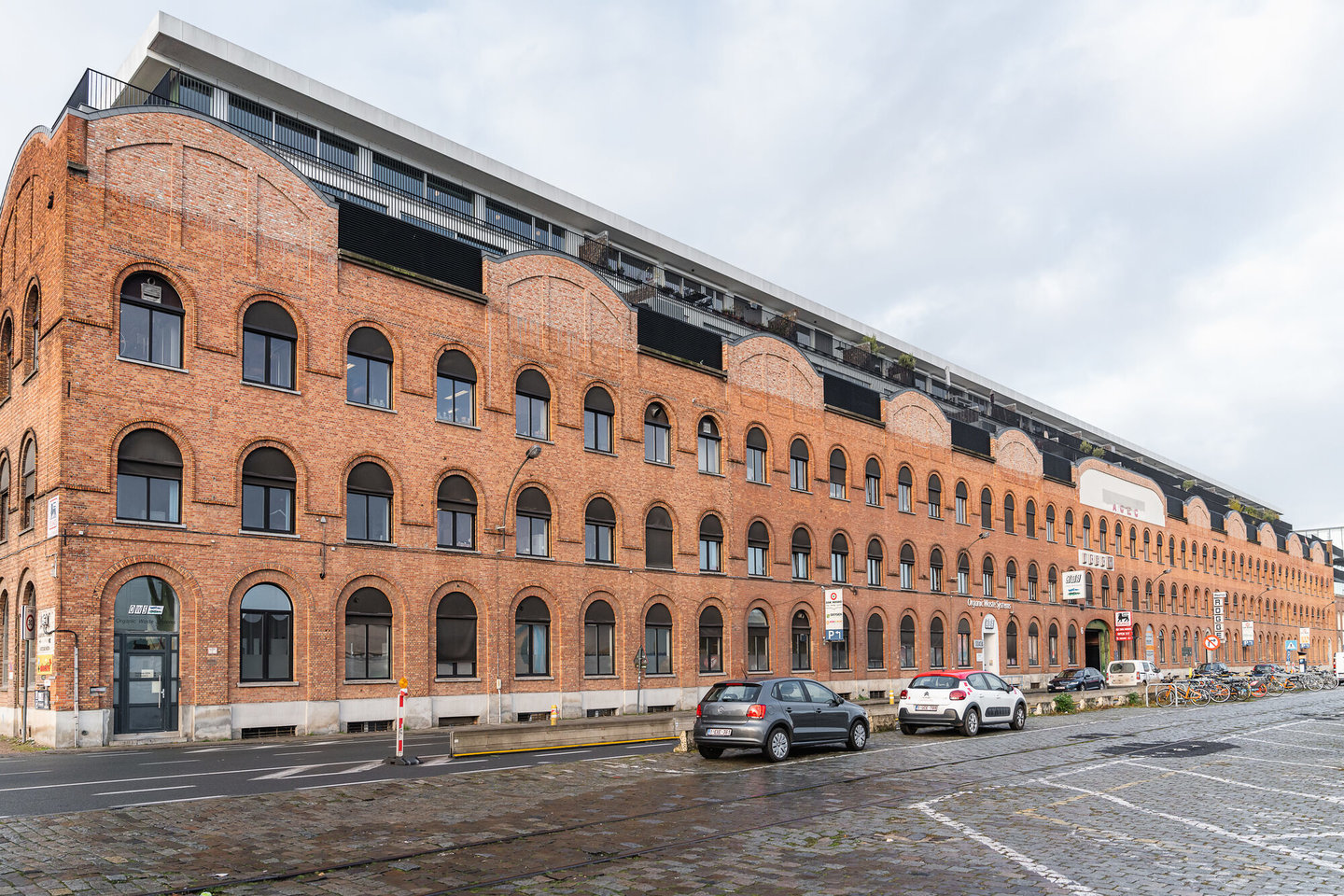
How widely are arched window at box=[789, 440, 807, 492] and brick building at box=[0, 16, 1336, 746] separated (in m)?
0.18

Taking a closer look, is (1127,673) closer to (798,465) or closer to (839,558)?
(839,558)

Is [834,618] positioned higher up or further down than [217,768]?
higher up

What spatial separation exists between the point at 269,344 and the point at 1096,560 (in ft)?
188

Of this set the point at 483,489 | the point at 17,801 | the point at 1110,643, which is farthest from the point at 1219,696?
the point at 17,801

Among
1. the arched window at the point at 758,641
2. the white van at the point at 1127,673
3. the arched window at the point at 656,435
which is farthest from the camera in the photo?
the white van at the point at 1127,673

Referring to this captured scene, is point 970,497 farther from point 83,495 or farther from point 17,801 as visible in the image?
point 17,801

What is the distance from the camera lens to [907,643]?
51094 mm

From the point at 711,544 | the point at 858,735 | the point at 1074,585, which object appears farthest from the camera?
the point at 1074,585

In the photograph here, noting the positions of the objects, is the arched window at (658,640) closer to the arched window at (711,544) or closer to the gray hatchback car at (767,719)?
the arched window at (711,544)

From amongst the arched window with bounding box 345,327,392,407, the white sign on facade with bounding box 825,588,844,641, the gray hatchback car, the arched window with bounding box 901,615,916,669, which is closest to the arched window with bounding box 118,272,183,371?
the arched window with bounding box 345,327,392,407

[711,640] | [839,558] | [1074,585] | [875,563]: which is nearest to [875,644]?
[875,563]

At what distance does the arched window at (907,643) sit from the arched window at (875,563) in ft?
9.04

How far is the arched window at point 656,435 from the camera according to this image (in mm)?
38594

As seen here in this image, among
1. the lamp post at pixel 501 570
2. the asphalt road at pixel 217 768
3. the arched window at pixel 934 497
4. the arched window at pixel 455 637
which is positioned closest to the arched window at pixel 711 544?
the lamp post at pixel 501 570
